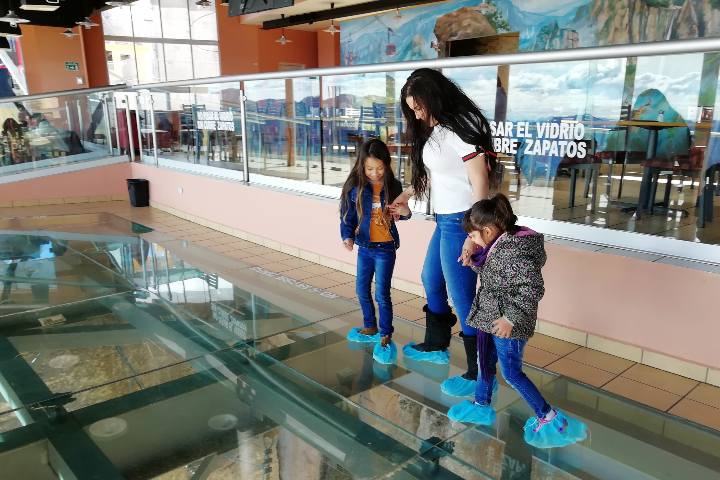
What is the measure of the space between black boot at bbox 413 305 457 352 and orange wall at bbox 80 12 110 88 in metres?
11.9

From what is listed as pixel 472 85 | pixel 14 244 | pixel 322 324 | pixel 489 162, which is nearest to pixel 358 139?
pixel 472 85

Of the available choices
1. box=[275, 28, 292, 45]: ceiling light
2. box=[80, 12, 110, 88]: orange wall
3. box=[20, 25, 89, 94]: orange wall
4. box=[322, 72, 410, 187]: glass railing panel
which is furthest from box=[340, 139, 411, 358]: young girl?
box=[80, 12, 110, 88]: orange wall

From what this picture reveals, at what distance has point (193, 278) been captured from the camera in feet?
13.7

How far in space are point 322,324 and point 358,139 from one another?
5.19ft

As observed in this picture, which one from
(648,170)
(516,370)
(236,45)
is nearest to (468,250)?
(516,370)

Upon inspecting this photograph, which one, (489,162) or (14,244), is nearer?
(489,162)

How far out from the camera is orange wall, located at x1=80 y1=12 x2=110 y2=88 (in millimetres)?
12102

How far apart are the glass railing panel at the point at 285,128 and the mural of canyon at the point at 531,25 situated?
3726 mm

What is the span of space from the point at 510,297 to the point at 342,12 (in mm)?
10365

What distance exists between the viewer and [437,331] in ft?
8.56

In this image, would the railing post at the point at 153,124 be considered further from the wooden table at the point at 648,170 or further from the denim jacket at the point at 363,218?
the wooden table at the point at 648,170

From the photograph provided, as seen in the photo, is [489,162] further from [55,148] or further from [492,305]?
[55,148]

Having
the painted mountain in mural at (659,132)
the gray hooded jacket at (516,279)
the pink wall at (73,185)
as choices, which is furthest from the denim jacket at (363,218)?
the pink wall at (73,185)

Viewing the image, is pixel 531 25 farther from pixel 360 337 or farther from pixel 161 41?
pixel 161 41
